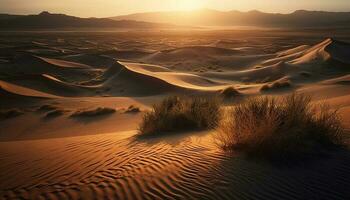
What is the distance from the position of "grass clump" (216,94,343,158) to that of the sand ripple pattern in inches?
12.8

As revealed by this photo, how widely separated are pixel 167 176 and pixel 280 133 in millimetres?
2085

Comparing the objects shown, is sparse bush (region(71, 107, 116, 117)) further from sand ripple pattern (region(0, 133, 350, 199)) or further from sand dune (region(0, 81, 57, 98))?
sand ripple pattern (region(0, 133, 350, 199))

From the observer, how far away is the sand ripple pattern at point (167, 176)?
5344 mm

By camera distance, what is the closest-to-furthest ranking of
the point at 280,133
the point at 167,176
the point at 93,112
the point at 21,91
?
the point at 167,176 → the point at 280,133 → the point at 93,112 → the point at 21,91

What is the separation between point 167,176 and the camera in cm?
587

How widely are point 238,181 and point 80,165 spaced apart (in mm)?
2820

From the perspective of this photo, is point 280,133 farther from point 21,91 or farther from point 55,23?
point 55,23

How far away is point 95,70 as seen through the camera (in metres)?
35.6

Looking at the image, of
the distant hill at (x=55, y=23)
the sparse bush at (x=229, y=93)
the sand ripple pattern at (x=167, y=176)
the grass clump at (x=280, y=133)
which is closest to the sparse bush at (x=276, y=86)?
the sparse bush at (x=229, y=93)

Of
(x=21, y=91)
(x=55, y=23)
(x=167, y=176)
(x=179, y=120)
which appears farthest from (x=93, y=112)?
(x=55, y=23)

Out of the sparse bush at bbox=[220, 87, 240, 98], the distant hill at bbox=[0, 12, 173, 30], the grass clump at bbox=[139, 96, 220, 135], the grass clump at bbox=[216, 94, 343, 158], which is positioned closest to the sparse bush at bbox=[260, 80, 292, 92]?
the sparse bush at bbox=[220, 87, 240, 98]

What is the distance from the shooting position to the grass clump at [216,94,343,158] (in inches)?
254

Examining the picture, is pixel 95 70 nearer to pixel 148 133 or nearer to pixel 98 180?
pixel 148 133

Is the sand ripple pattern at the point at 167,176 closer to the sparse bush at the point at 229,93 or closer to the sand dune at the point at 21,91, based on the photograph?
the sparse bush at the point at 229,93
